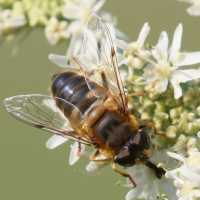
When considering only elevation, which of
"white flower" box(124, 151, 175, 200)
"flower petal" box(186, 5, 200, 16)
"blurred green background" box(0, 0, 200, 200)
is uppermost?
"flower petal" box(186, 5, 200, 16)

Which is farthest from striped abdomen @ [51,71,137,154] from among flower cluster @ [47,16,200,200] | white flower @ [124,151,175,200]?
white flower @ [124,151,175,200]

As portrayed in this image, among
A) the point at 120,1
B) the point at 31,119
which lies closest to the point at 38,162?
the point at 120,1

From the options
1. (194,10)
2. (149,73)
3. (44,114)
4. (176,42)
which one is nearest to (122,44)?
(149,73)

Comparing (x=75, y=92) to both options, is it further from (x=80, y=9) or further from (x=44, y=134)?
(x=44, y=134)

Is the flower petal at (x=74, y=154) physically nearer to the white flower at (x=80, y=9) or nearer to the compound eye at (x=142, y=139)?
the compound eye at (x=142, y=139)

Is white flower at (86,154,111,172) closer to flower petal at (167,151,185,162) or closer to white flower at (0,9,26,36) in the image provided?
flower petal at (167,151,185,162)

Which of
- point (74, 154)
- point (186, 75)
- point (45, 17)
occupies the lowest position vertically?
point (74, 154)

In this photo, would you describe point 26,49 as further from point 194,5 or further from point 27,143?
point 194,5
